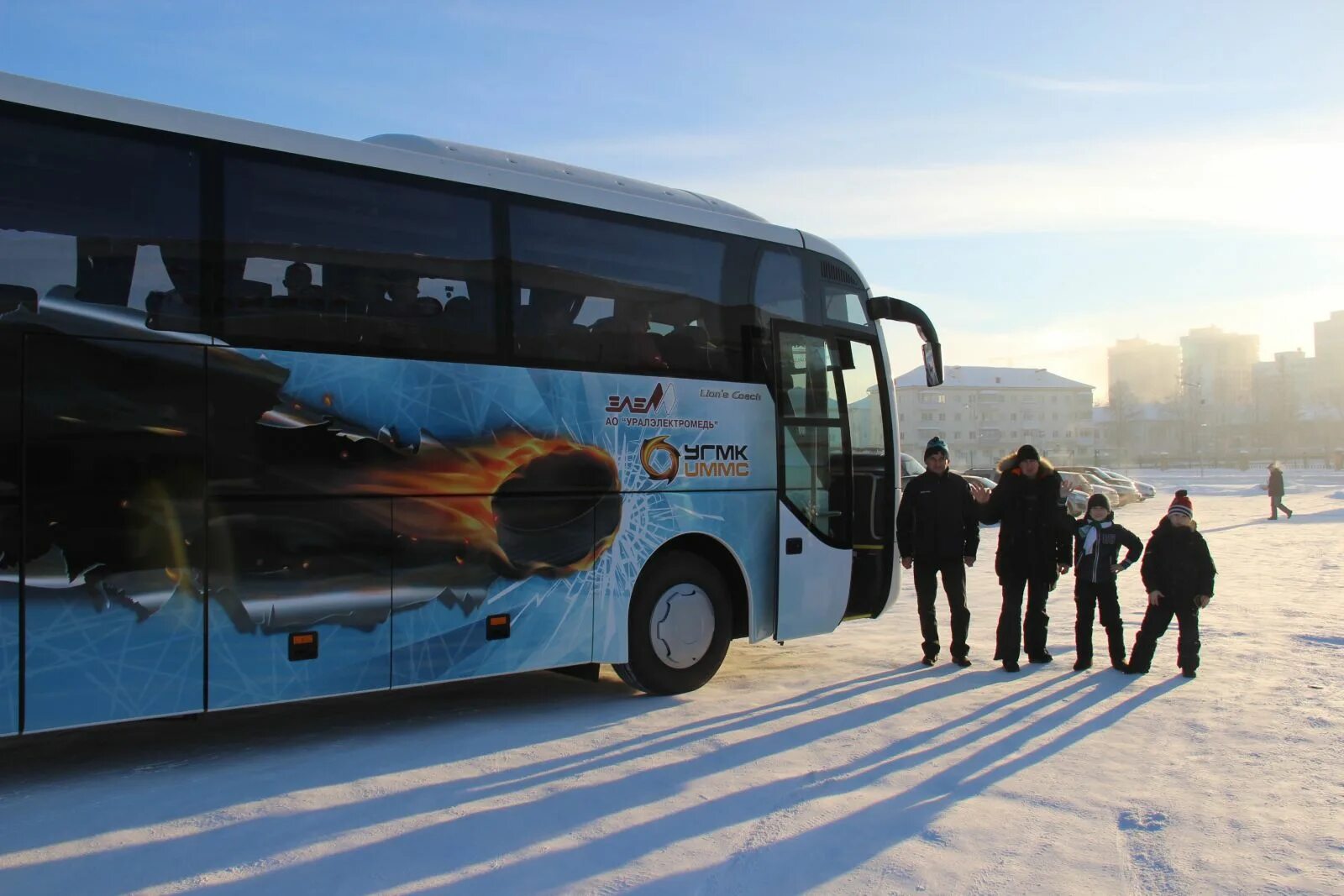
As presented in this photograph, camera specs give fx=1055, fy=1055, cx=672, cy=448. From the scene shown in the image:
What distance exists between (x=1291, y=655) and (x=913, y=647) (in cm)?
326

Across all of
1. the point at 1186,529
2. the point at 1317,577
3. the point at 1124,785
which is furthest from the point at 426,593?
the point at 1317,577

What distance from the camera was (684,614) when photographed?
7.97 metres

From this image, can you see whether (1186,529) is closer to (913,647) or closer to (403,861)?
(913,647)

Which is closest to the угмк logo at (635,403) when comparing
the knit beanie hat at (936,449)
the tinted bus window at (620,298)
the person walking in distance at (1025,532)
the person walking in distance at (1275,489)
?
the tinted bus window at (620,298)

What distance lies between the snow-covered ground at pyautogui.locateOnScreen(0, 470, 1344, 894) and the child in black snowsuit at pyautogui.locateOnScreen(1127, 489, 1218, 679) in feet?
0.80

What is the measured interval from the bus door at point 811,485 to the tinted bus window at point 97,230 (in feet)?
14.8

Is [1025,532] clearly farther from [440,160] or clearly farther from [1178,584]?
[440,160]

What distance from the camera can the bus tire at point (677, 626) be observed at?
305 inches

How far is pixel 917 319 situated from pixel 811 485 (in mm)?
2142

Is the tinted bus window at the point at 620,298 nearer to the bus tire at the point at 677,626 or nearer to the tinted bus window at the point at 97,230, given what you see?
the bus tire at the point at 677,626

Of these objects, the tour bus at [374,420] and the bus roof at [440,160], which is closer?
the tour bus at [374,420]

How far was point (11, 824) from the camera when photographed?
197 inches

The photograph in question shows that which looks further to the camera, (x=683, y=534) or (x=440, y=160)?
(x=683, y=534)

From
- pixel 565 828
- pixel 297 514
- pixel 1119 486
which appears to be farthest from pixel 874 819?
pixel 1119 486
